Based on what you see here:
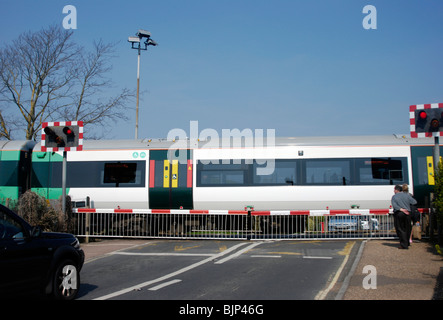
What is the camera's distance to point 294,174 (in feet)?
58.0

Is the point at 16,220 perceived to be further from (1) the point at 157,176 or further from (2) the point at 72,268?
(1) the point at 157,176

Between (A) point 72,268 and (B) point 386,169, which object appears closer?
(A) point 72,268

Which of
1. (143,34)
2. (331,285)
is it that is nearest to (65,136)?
(331,285)

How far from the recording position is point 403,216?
12086 millimetres

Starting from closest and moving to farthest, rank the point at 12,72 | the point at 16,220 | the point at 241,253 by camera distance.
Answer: the point at 16,220
the point at 241,253
the point at 12,72

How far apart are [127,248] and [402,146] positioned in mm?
10964

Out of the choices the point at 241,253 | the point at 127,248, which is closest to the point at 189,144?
the point at 127,248

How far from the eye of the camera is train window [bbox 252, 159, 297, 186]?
17.7 meters

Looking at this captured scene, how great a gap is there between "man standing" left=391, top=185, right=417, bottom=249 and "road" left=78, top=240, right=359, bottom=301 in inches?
51.8

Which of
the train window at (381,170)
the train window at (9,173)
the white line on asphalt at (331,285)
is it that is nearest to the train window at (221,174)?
the train window at (381,170)

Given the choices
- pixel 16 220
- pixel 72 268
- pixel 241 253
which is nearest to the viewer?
pixel 16 220

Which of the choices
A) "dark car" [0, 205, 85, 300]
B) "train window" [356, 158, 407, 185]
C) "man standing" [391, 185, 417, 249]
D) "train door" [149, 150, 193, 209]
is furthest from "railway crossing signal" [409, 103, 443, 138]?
"dark car" [0, 205, 85, 300]

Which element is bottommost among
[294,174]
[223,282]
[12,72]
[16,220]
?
[223,282]

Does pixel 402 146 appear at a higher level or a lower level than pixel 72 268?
higher
